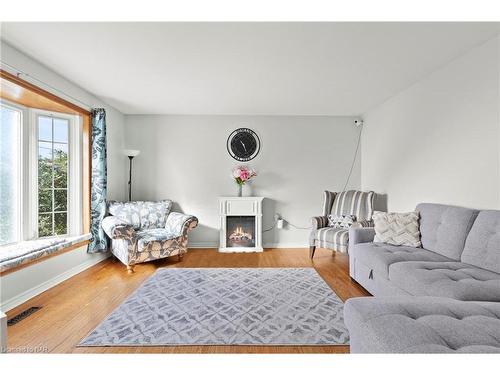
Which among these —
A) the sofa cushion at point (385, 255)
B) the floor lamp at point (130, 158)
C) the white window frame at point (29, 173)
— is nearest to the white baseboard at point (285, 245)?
the sofa cushion at point (385, 255)

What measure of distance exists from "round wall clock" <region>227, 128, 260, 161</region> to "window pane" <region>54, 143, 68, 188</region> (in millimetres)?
2317

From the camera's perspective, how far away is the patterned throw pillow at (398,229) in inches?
93.4

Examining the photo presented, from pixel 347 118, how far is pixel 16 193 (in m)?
4.75

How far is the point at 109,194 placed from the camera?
3.69 m

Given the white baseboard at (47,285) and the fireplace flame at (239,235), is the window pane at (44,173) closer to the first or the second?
the white baseboard at (47,285)

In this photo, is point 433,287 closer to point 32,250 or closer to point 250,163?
point 250,163

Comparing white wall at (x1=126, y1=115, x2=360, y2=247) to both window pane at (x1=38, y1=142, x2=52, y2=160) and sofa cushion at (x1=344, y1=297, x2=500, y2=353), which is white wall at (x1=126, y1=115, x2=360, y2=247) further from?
sofa cushion at (x1=344, y1=297, x2=500, y2=353)

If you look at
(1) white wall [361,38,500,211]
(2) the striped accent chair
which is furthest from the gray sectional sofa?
(2) the striped accent chair

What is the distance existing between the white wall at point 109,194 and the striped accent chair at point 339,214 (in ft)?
10.2

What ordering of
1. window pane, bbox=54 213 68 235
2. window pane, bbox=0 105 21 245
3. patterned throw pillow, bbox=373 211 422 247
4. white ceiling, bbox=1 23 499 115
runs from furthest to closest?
window pane, bbox=54 213 68 235 < window pane, bbox=0 105 21 245 < patterned throw pillow, bbox=373 211 422 247 < white ceiling, bbox=1 23 499 115

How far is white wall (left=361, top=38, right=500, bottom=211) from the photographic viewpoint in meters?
2.01

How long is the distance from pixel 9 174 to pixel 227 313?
2.70 metres

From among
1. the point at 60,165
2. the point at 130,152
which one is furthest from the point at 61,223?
the point at 130,152

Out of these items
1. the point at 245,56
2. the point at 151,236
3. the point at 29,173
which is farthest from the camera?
the point at 151,236
